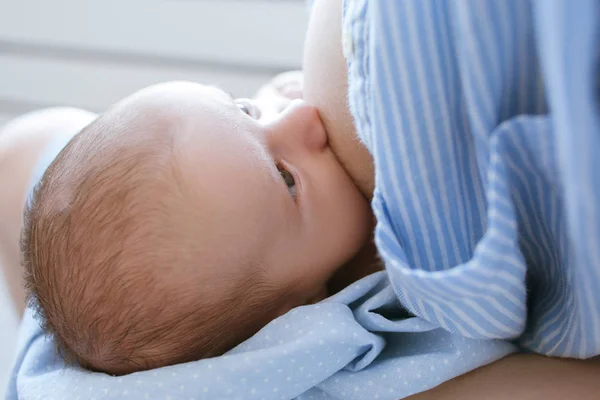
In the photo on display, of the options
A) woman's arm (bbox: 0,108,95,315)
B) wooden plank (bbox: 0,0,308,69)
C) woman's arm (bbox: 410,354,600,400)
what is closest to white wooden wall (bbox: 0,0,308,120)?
wooden plank (bbox: 0,0,308,69)

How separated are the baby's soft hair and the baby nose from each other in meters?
0.13

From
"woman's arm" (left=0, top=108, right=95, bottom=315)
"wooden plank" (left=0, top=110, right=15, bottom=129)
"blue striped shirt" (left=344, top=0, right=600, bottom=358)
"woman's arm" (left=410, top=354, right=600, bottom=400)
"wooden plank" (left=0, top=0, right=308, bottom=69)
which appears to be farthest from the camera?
"wooden plank" (left=0, top=110, right=15, bottom=129)

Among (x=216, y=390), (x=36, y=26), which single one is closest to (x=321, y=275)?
(x=216, y=390)

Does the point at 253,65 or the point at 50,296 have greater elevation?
the point at 253,65

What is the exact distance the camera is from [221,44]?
138 centimetres

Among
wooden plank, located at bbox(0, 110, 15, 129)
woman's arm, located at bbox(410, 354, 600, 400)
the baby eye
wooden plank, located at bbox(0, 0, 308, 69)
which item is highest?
wooden plank, located at bbox(0, 0, 308, 69)

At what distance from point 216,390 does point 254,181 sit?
0.22m

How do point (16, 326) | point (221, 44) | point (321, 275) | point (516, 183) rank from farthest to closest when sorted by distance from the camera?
point (221, 44), point (16, 326), point (321, 275), point (516, 183)

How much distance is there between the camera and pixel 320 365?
0.66 metres

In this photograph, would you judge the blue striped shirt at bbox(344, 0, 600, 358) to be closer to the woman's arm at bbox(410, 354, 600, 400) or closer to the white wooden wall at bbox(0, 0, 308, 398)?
the woman's arm at bbox(410, 354, 600, 400)

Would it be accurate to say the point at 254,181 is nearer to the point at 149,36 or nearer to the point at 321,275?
the point at 321,275

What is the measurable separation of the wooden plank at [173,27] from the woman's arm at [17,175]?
1.39 ft

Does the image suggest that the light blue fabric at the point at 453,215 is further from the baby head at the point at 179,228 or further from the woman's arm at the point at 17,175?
the woman's arm at the point at 17,175

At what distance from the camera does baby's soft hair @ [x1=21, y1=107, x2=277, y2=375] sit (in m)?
0.65
